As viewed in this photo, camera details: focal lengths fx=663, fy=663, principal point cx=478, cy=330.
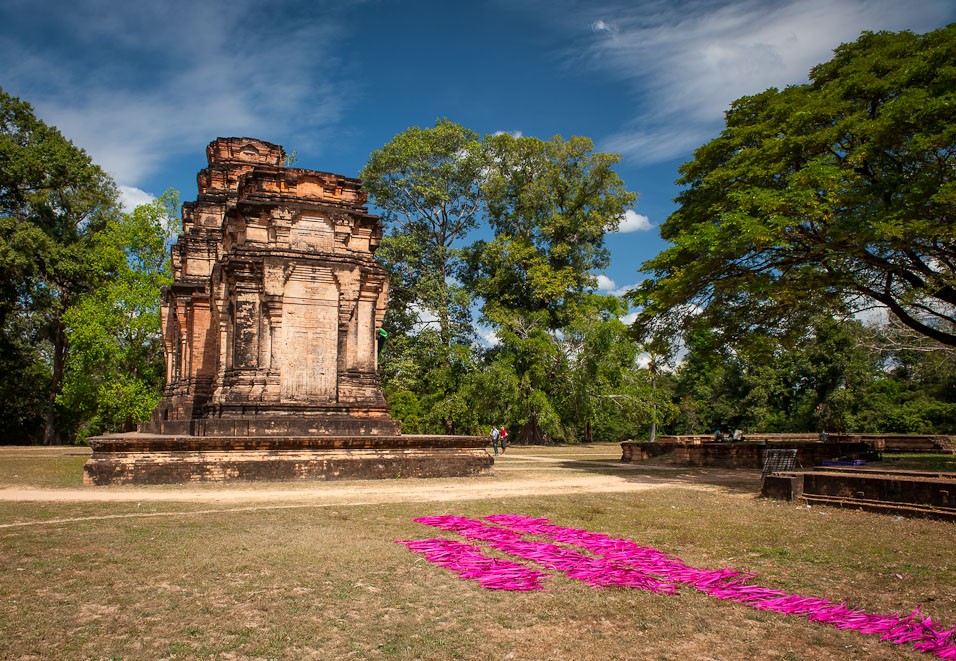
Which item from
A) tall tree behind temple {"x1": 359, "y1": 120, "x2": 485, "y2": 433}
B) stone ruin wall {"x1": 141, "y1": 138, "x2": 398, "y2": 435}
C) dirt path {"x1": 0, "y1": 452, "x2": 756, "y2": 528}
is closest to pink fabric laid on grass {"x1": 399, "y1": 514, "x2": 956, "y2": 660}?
dirt path {"x1": 0, "y1": 452, "x2": 756, "y2": 528}

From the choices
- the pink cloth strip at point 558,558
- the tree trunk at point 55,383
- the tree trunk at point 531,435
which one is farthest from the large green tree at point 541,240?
the pink cloth strip at point 558,558

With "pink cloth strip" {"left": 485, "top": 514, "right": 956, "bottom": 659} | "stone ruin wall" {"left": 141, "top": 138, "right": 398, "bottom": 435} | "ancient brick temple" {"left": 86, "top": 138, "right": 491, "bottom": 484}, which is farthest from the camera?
"stone ruin wall" {"left": 141, "top": 138, "right": 398, "bottom": 435}

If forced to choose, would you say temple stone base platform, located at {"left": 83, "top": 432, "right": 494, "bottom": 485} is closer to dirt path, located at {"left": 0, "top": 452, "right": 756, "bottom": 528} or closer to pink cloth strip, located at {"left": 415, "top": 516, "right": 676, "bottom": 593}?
dirt path, located at {"left": 0, "top": 452, "right": 756, "bottom": 528}

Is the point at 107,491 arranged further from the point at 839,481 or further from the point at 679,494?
the point at 839,481

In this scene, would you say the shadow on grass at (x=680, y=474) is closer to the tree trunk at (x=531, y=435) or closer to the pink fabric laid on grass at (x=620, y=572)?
the pink fabric laid on grass at (x=620, y=572)

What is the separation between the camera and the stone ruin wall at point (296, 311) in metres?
14.5

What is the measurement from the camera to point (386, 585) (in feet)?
16.6

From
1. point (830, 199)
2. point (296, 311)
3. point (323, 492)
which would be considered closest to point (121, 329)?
point (296, 311)

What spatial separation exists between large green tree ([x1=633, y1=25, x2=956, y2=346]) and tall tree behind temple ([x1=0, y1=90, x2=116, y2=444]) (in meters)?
27.1

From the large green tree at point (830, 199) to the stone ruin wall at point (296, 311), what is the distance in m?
7.09

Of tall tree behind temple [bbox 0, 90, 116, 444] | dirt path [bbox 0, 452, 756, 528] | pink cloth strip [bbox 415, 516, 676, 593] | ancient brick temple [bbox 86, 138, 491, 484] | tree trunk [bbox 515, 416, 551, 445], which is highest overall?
tall tree behind temple [bbox 0, 90, 116, 444]

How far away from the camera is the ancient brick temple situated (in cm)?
1240

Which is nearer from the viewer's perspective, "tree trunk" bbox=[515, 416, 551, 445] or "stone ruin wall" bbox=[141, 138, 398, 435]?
"stone ruin wall" bbox=[141, 138, 398, 435]

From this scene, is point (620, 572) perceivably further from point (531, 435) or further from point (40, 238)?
point (40, 238)
